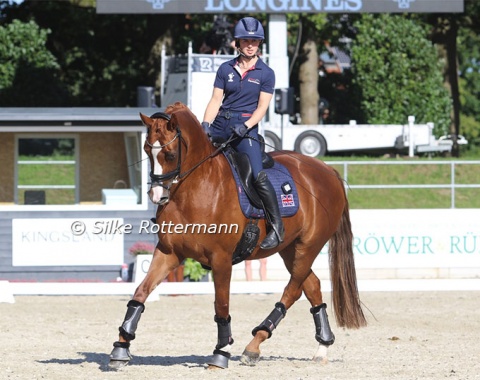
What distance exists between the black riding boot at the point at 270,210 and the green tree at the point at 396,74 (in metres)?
24.0

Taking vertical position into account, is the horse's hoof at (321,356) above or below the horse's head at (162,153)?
below

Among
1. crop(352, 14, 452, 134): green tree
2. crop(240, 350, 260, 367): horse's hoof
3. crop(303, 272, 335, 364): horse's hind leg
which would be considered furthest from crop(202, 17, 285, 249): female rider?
crop(352, 14, 452, 134): green tree

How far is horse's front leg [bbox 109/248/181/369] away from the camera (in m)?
8.81

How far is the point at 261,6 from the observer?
22.2m

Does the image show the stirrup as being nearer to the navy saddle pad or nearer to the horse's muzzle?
the navy saddle pad

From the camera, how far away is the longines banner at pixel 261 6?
72.0ft

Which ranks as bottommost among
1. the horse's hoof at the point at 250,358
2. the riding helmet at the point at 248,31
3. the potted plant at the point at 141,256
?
the potted plant at the point at 141,256

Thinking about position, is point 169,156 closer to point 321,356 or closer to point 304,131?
point 321,356

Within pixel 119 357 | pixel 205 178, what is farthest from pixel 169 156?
pixel 119 357

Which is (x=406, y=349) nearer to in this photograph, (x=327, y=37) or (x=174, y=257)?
(x=174, y=257)

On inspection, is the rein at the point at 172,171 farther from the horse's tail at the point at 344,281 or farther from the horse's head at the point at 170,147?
the horse's tail at the point at 344,281

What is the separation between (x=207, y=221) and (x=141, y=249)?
9.29 m

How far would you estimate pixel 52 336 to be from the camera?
11977mm
